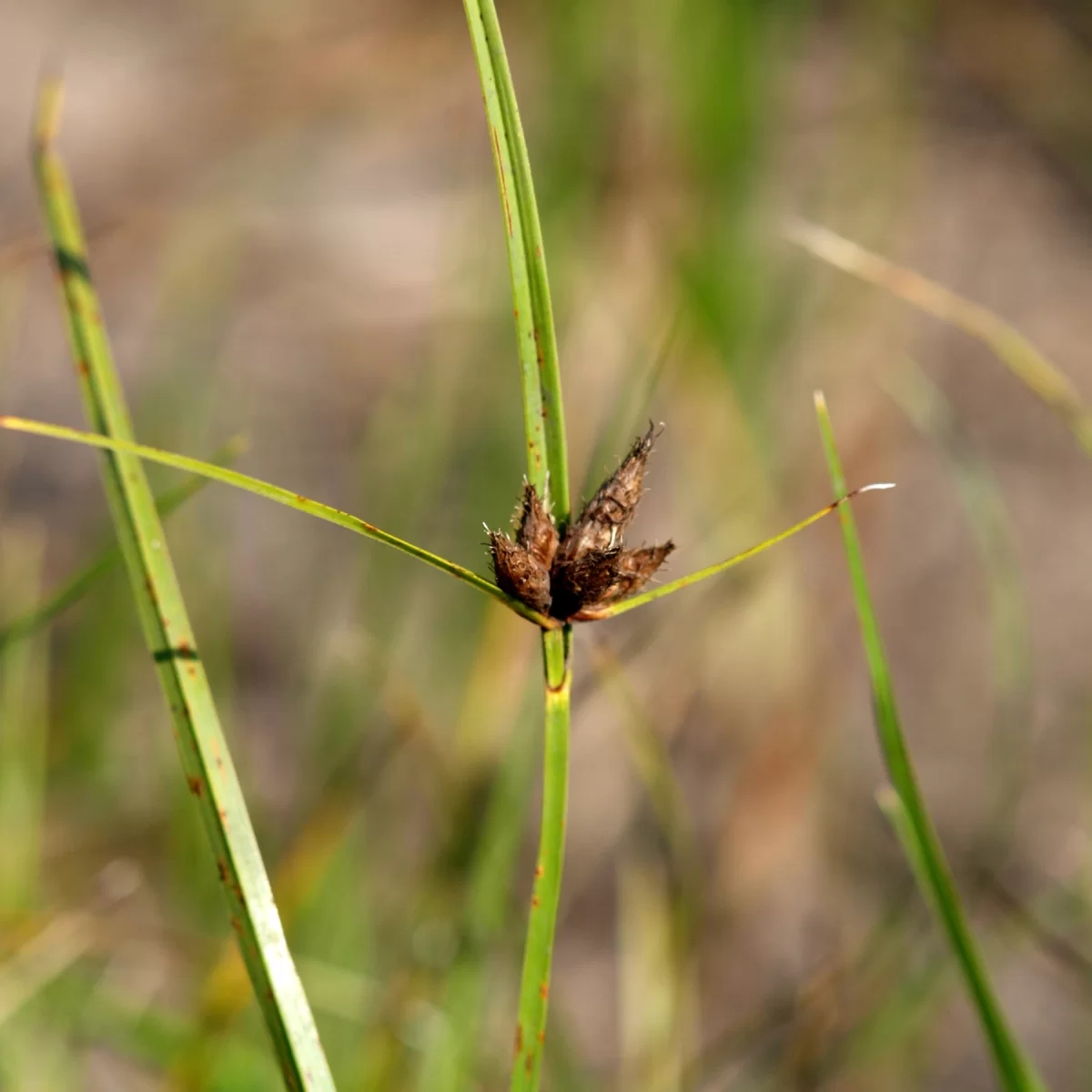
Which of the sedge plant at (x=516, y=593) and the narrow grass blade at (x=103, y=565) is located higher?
the narrow grass blade at (x=103, y=565)

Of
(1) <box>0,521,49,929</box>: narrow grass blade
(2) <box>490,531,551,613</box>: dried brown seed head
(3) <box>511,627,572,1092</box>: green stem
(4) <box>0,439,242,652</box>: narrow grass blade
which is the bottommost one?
(3) <box>511,627,572,1092</box>: green stem

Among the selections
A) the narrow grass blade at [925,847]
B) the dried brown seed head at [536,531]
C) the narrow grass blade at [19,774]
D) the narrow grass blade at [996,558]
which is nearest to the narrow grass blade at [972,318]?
the narrow grass blade at [996,558]

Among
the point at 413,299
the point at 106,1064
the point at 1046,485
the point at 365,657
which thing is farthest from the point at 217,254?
the point at 1046,485

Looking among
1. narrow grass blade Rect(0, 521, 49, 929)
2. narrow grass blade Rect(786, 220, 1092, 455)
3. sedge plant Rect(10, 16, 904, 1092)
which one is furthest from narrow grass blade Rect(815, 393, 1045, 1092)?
narrow grass blade Rect(0, 521, 49, 929)

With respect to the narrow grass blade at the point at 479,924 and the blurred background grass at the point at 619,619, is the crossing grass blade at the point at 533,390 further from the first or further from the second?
the narrow grass blade at the point at 479,924

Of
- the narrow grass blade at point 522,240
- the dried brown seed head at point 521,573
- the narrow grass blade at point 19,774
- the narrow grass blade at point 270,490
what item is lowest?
the dried brown seed head at point 521,573

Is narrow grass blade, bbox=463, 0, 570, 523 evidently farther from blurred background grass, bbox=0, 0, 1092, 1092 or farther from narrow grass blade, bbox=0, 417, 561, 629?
blurred background grass, bbox=0, 0, 1092, 1092

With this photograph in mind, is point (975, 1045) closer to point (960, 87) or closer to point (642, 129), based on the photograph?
point (642, 129)
